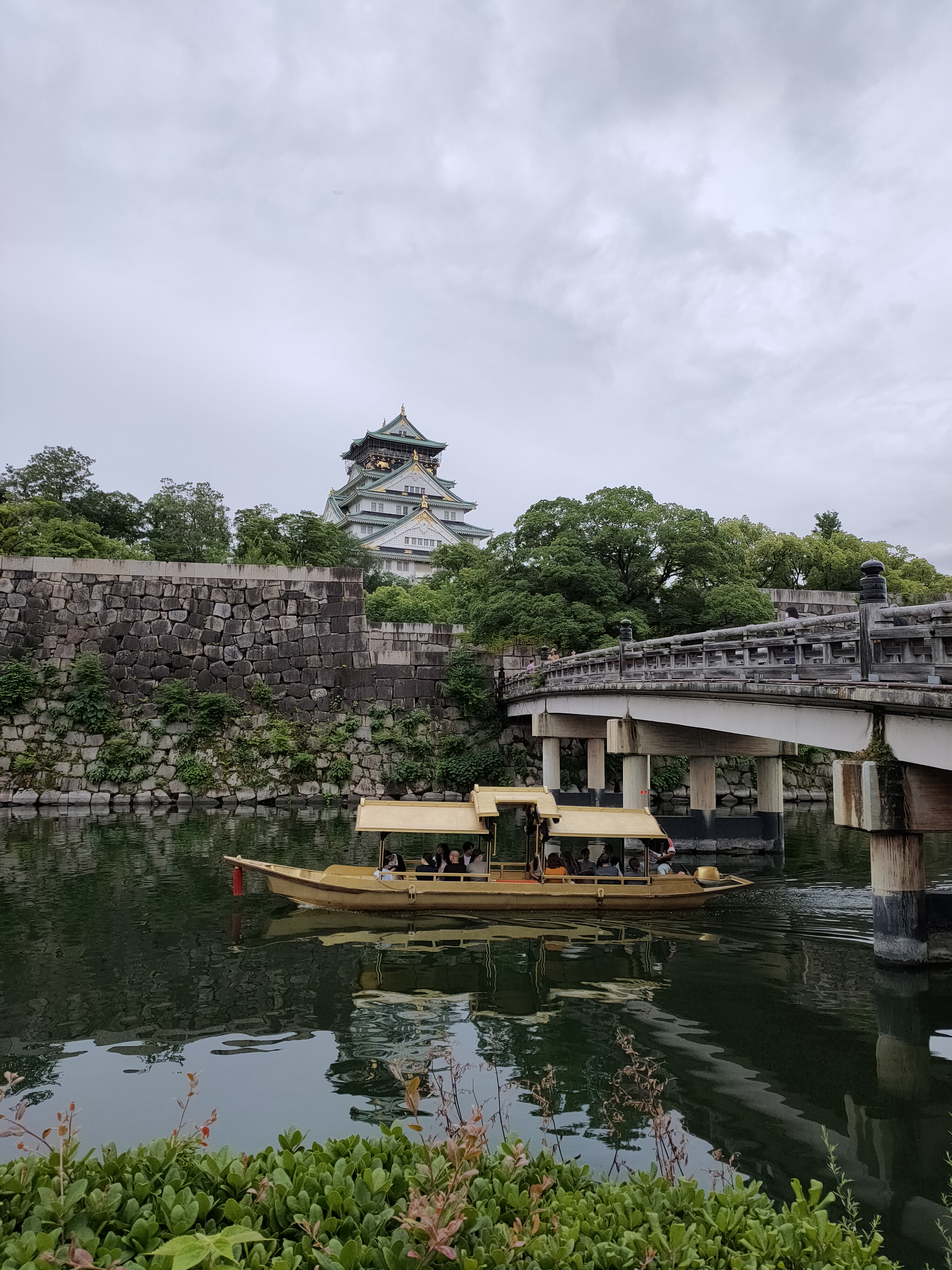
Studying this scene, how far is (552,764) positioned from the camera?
31.5 m

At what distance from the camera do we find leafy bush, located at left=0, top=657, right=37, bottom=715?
1361 inches

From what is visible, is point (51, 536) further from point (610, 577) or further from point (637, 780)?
point (637, 780)

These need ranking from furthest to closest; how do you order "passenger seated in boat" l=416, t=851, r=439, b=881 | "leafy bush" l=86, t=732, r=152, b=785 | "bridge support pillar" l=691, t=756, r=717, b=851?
"leafy bush" l=86, t=732, r=152, b=785 → "bridge support pillar" l=691, t=756, r=717, b=851 → "passenger seated in boat" l=416, t=851, r=439, b=881

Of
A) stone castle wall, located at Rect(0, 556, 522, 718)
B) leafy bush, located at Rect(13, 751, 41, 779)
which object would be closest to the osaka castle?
stone castle wall, located at Rect(0, 556, 522, 718)

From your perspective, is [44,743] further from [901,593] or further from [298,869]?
[901,593]

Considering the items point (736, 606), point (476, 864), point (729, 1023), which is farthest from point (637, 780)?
point (729, 1023)

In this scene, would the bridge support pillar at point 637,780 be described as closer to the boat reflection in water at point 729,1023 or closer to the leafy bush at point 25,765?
the boat reflection in water at point 729,1023

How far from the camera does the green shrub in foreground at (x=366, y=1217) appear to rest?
12.5ft

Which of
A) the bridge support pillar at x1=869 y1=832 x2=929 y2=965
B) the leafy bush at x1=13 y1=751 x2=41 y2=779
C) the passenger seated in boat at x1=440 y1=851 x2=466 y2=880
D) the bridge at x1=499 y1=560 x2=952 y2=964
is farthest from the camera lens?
the leafy bush at x1=13 y1=751 x2=41 y2=779

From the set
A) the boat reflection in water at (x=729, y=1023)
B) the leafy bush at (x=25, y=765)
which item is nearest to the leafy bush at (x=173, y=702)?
the leafy bush at (x=25, y=765)

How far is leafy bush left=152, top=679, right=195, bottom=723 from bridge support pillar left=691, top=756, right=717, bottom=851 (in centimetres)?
2212

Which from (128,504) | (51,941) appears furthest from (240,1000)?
(128,504)

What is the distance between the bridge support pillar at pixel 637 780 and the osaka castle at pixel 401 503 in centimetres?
5013

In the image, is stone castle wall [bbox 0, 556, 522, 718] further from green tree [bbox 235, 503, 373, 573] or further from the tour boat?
the tour boat
